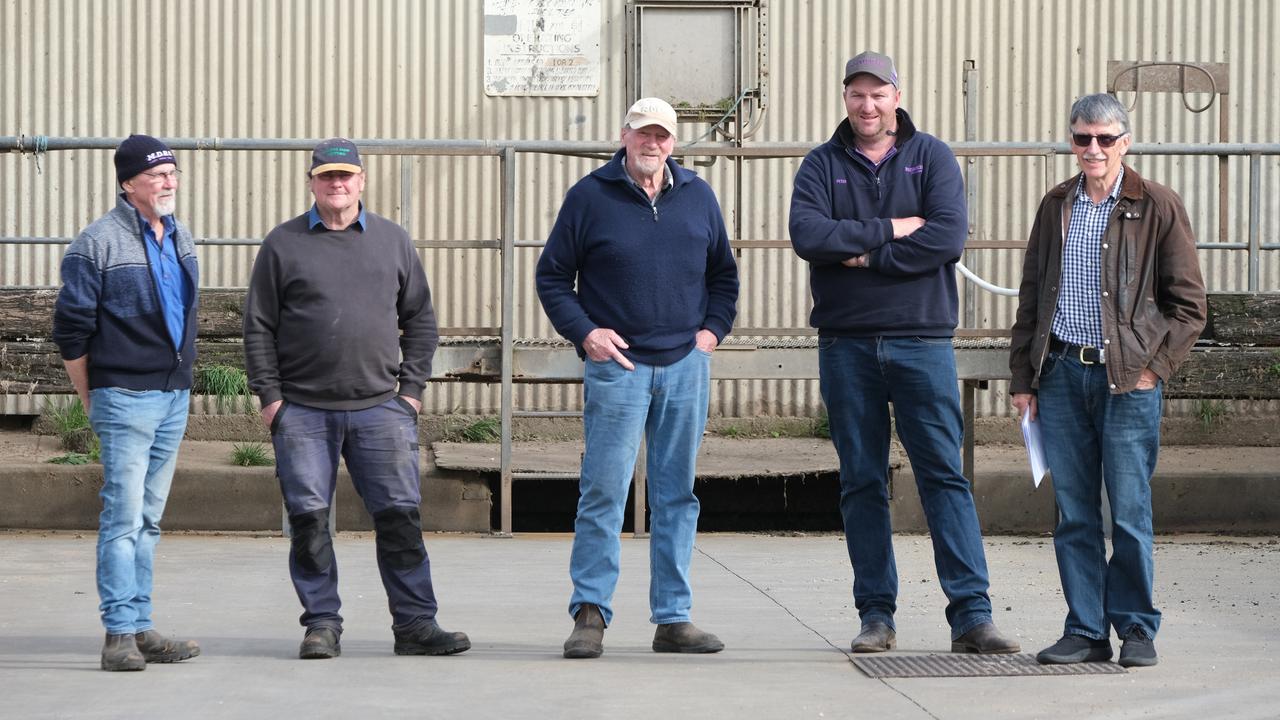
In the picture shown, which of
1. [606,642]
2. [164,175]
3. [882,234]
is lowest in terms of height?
[606,642]

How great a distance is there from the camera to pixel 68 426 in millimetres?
10492

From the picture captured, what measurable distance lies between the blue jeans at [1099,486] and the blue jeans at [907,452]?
295 mm

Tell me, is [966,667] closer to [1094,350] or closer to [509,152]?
[1094,350]

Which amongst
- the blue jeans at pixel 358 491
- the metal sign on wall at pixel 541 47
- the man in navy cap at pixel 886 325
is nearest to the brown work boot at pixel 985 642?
the man in navy cap at pixel 886 325

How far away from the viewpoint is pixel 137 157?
5.51m

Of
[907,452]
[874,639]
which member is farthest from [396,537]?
[907,452]

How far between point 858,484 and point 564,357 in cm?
349

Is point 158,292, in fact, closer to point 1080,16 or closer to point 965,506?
point 965,506

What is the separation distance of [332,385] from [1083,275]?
2.52 meters

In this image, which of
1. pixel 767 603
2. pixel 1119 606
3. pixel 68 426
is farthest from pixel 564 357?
pixel 1119 606

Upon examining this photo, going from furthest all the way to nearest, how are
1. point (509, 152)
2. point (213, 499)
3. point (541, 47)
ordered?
point (541, 47) < point (213, 499) < point (509, 152)

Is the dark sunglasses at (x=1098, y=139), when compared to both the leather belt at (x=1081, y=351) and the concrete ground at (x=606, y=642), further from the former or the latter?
the concrete ground at (x=606, y=642)

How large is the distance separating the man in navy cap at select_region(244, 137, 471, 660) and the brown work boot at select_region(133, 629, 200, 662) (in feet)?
1.31

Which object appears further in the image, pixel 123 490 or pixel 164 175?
pixel 164 175
